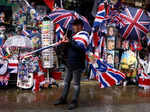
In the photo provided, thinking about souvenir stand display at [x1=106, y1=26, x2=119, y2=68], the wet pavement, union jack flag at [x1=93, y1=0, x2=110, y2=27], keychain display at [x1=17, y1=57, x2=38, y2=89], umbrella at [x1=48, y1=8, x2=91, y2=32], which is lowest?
the wet pavement

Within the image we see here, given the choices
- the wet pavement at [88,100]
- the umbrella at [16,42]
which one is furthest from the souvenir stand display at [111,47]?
Answer: the umbrella at [16,42]

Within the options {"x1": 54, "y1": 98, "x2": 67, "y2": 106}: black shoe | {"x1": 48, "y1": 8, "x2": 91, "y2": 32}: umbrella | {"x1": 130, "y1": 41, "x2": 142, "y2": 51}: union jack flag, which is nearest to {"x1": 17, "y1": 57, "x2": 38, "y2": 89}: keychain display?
{"x1": 48, "y1": 8, "x2": 91, "y2": 32}: umbrella

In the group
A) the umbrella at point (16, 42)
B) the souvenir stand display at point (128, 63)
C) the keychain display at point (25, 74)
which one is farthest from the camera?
the souvenir stand display at point (128, 63)

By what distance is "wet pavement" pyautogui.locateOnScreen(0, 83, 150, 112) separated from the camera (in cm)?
424

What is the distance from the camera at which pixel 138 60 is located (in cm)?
696

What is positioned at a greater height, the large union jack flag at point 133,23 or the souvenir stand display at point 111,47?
the large union jack flag at point 133,23

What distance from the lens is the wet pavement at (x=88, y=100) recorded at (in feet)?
13.9

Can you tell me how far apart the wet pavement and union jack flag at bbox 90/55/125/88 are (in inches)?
18.0

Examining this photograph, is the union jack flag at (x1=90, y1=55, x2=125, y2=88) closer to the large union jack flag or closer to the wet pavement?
the wet pavement

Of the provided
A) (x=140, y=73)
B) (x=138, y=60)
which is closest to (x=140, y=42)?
(x=138, y=60)

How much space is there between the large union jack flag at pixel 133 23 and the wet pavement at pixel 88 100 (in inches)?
72.5

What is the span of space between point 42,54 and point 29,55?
19.4 inches

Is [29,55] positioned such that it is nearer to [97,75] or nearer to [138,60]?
[97,75]

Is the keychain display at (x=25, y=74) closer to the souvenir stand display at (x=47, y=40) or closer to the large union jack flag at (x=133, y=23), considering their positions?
the souvenir stand display at (x=47, y=40)
